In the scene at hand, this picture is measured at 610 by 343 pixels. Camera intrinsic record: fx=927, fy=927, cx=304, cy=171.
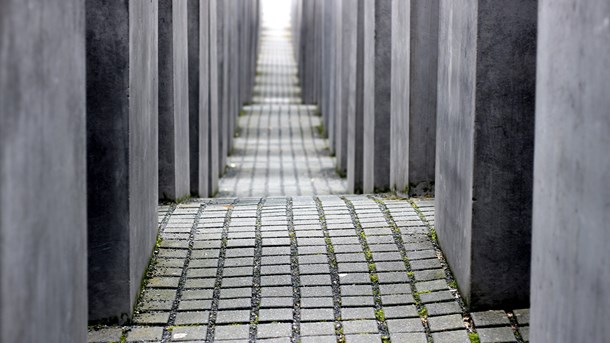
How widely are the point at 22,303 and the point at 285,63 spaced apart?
31876 mm

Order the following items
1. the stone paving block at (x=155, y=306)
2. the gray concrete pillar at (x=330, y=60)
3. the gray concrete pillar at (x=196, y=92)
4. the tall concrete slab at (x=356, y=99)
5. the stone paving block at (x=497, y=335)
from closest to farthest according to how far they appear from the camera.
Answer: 1. the stone paving block at (x=497, y=335)
2. the stone paving block at (x=155, y=306)
3. the gray concrete pillar at (x=196, y=92)
4. the tall concrete slab at (x=356, y=99)
5. the gray concrete pillar at (x=330, y=60)

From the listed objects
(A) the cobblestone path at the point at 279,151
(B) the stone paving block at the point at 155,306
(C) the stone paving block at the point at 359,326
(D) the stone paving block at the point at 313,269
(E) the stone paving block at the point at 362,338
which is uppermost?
(D) the stone paving block at the point at 313,269

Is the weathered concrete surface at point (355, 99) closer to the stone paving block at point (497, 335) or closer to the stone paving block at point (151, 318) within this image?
the stone paving block at point (151, 318)

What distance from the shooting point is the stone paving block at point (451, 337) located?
200 inches

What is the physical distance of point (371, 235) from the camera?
22.2ft

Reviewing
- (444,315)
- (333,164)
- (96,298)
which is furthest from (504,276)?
(333,164)

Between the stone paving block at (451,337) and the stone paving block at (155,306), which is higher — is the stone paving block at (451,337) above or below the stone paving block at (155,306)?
below

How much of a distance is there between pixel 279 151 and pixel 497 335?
1161 centimetres

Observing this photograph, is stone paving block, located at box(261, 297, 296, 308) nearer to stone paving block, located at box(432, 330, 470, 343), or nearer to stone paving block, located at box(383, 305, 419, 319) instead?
stone paving block, located at box(383, 305, 419, 319)

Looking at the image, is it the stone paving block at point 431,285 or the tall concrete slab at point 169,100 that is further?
the tall concrete slab at point 169,100

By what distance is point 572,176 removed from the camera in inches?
140

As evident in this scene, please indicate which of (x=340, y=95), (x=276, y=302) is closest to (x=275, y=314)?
(x=276, y=302)

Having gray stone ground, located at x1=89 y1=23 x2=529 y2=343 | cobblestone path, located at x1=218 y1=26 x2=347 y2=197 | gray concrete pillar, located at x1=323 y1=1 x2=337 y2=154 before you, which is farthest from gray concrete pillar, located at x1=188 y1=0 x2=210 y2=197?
gray concrete pillar, located at x1=323 y1=1 x2=337 y2=154

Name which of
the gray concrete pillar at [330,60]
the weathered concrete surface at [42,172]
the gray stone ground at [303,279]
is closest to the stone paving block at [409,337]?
the gray stone ground at [303,279]
